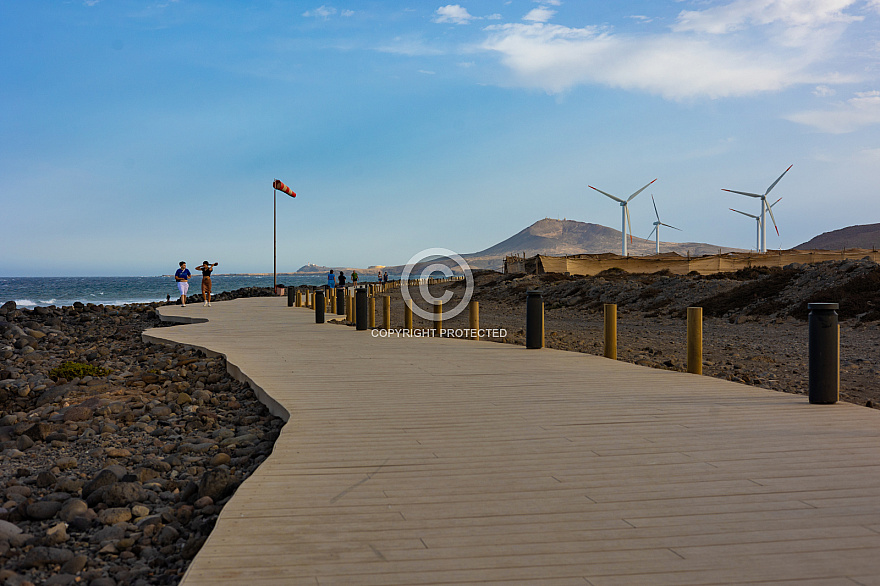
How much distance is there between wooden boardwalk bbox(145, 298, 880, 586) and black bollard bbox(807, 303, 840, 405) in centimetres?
22

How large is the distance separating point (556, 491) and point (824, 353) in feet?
14.3

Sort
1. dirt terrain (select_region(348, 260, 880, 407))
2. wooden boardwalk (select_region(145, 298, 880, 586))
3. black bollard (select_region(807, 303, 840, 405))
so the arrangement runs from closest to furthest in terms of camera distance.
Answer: wooden boardwalk (select_region(145, 298, 880, 586)), black bollard (select_region(807, 303, 840, 405)), dirt terrain (select_region(348, 260, 880, 407))

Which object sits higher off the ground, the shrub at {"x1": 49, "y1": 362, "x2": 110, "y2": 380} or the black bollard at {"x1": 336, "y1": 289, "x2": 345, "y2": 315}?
the black bollard at {"x1": 336, "y1": 289, "x2": 345, "y2": 315}

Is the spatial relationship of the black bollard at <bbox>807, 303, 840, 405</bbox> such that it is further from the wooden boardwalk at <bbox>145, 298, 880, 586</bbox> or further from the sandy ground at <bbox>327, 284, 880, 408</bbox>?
the sandy ground at <bbox>327, 284, 880, 408</bbox>

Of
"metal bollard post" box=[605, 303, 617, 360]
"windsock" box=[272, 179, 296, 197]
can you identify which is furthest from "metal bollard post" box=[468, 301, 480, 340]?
"windsock" box=[272, 179, 296, 197]

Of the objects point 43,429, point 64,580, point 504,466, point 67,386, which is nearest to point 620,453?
point 504,466

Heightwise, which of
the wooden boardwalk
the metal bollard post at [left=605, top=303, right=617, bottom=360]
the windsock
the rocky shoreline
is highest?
the windsock

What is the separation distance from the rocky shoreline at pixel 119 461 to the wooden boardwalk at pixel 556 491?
68 cm

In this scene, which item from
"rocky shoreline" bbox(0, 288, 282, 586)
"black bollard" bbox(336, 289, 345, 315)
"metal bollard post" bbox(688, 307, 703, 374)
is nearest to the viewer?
"rocky shoreline" bbox(0, 288, 282, 586)

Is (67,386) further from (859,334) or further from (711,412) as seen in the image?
(859,334)

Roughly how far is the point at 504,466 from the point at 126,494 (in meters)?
3.04

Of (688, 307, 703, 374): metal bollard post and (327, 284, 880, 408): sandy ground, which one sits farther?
(327, 284, 880, 408): sandy ground

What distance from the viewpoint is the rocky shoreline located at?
3.96 m

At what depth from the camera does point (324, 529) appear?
3.41m
